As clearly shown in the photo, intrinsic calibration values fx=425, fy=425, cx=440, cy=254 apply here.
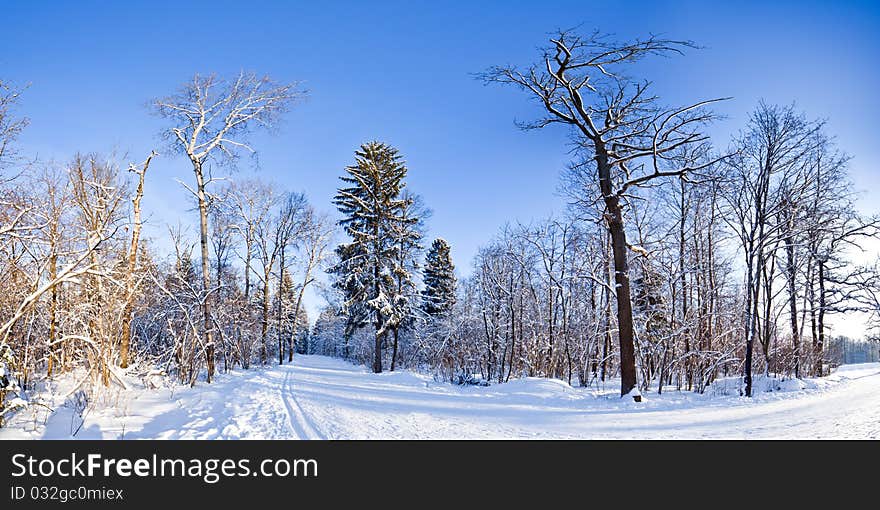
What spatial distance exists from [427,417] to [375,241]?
15427mm

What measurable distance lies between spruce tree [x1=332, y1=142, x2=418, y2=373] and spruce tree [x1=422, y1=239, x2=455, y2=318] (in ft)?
28.8

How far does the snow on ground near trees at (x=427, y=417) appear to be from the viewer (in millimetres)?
5824

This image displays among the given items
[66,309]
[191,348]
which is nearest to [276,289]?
[191,348]

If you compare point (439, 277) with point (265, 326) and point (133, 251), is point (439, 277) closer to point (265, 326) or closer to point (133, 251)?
point (265, 326)

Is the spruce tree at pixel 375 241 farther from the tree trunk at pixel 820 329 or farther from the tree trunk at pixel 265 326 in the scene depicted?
the tree trunk at pixel 820 329

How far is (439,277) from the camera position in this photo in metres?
32.8

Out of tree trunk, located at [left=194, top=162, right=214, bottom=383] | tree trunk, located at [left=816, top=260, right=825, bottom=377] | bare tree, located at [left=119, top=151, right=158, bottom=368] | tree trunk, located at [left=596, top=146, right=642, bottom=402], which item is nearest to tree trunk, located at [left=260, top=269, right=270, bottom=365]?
tree trunk, located at [left=194, top=162, right=214, bottom=383]

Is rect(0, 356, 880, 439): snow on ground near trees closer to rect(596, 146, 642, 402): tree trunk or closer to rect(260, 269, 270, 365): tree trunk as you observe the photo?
rect(596, 146, 642, 402): tree trunk

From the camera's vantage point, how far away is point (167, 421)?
22.6 feet

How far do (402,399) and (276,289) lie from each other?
67.9ft

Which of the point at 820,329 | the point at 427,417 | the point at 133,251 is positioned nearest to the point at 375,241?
the point at 133,251

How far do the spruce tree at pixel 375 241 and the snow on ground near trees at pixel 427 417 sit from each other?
10884 millimetres

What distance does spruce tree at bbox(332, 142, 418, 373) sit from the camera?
72.0ft
